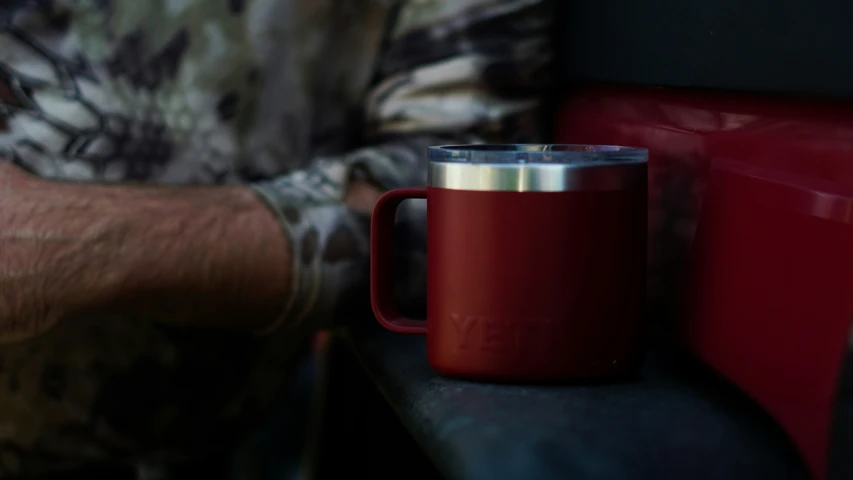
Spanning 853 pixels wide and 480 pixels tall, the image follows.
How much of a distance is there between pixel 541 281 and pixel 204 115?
0.60m

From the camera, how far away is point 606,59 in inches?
29.6

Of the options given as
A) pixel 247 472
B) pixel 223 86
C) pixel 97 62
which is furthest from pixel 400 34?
pixel 247 472

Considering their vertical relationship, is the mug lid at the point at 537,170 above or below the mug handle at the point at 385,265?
above

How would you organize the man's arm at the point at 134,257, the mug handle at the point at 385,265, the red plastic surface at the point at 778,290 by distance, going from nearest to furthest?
the red plastic surface at the point at 778,290
the mug handle at the point at 385,265
the man's arm at the point at 134,257

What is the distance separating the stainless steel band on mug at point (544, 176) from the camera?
1.67 feet

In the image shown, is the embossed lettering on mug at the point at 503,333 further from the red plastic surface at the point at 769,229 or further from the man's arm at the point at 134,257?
the man's arm at the point at 134,257

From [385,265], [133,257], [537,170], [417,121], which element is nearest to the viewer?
[537,170]

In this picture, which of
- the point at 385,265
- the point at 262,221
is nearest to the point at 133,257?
the point at 262,221

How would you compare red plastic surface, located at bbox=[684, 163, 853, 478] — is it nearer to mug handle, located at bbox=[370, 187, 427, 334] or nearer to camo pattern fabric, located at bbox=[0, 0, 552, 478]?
mug handle, located at bbox=[370, 187, 427, 334]

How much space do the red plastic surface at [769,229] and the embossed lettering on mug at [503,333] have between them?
127 mm

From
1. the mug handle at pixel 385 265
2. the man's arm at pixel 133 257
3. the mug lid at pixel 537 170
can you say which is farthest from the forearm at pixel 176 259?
the mug lid at pixel 537 170

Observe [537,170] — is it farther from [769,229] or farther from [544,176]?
[769,229]

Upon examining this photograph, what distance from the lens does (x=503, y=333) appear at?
20.8 inches

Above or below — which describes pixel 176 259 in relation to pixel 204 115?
below
